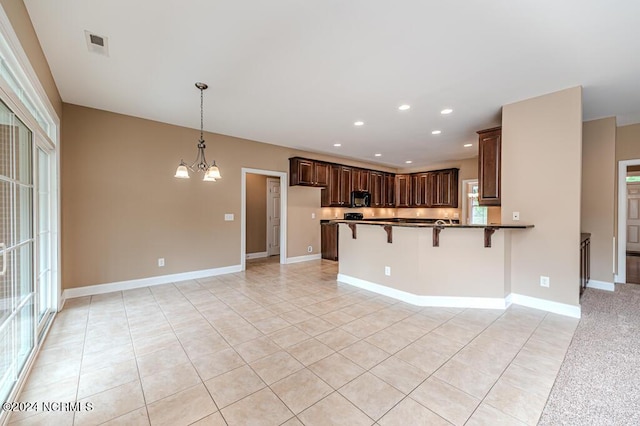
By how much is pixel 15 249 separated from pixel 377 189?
7271mm

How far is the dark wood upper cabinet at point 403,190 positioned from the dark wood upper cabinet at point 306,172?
303cm

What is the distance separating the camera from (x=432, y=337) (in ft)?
8.76

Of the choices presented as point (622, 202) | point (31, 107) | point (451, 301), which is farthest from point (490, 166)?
point (31, 107)

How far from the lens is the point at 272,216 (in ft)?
25.2

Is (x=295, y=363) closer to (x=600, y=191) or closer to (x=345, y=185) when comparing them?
(x=600, y=191)

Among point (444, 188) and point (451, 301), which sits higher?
point (444, 188)

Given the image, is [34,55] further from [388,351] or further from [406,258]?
[406,258]

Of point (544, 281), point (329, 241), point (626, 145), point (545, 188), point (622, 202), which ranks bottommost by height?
point (544, 281)

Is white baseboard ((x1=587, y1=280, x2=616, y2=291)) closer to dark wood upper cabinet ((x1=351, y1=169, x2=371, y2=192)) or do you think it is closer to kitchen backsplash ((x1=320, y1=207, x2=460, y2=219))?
kitchen backsplash ((x1=320, y1=207, x2=460, y2=219))

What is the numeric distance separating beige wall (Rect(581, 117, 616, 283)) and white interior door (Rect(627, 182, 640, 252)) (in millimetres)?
5012

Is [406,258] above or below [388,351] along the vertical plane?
above

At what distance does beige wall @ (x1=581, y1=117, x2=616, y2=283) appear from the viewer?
13.8 feet

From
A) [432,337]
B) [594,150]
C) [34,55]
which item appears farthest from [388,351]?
[594,150]

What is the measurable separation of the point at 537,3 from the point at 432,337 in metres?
2.78
